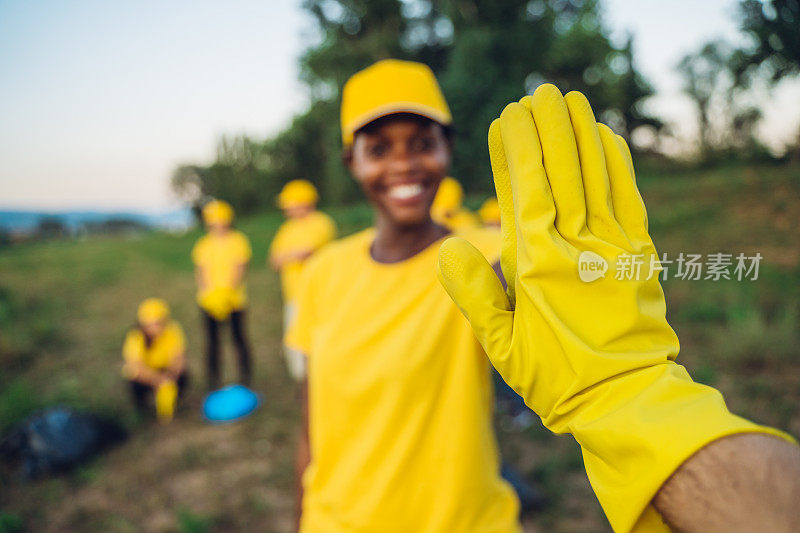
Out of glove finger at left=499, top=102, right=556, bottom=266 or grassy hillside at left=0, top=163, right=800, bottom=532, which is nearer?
glove finger at left=499, top=102, right=556, bottom=266

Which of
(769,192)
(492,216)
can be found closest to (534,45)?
(492,216)

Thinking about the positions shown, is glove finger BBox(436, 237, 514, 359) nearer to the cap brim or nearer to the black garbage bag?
the cap brim

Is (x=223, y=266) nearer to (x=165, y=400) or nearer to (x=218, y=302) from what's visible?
(x=218, y=302)

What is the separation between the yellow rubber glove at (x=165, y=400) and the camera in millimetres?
4426

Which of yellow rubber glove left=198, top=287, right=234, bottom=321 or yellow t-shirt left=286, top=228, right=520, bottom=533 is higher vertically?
yellow t-shirt left=286, top=228, right=520, bottom=533

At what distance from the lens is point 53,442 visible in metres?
3.59

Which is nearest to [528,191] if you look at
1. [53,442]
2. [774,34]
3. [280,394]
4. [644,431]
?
[644,431]

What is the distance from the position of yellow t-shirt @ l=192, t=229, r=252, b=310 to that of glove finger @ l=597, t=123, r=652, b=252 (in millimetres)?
4545

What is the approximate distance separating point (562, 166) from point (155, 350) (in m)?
5.01

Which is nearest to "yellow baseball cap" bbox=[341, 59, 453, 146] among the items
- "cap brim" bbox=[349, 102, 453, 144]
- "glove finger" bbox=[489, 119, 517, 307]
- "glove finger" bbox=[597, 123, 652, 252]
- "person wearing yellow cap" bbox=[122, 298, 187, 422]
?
"cap brim" bbox=[349, 102, 453, 144]

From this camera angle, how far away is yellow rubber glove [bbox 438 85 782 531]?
56cm

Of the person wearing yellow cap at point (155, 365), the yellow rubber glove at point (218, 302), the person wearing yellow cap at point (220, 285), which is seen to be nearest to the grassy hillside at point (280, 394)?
the person wearing yellow cap at point (155, 365)

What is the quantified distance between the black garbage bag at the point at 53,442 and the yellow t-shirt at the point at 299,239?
6.89ft

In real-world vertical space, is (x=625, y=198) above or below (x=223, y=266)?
above
